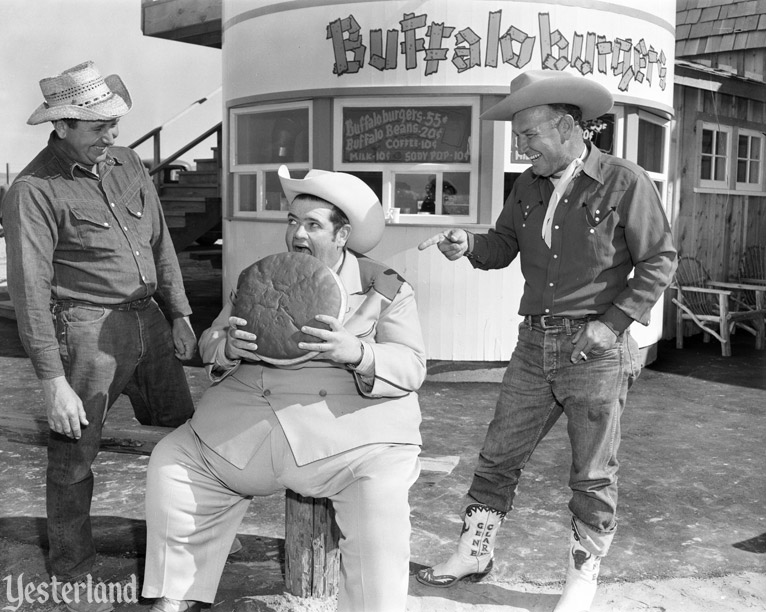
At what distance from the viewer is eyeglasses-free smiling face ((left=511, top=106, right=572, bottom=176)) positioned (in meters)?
3.28

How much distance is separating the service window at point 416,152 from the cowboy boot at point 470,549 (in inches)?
169

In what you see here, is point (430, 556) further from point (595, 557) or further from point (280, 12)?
point (280, 12)

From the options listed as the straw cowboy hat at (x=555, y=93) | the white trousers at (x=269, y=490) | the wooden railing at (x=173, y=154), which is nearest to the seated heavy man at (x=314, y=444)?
the white trousers at (x=269, y=490)

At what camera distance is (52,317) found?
3203 millimetres

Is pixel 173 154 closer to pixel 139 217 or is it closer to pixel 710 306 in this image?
pixel 710 306

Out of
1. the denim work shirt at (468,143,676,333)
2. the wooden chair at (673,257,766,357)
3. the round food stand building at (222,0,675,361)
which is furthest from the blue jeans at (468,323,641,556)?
the wooden chair at (673,257,766,357)

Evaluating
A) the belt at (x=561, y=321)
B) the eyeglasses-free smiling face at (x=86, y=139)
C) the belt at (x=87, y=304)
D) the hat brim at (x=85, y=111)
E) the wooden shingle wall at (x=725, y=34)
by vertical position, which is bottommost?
the belt at (x=561, y=321)

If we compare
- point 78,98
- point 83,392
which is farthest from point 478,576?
point 78,98

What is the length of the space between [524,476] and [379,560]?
249 cm

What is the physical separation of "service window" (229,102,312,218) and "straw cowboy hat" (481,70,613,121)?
475cm

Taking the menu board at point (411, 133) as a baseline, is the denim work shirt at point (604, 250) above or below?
below

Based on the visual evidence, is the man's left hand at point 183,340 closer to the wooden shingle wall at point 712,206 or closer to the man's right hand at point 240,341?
the man's right hand at point 240,341

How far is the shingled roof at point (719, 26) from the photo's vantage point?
1122 cm

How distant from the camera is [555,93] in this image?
3238mm
